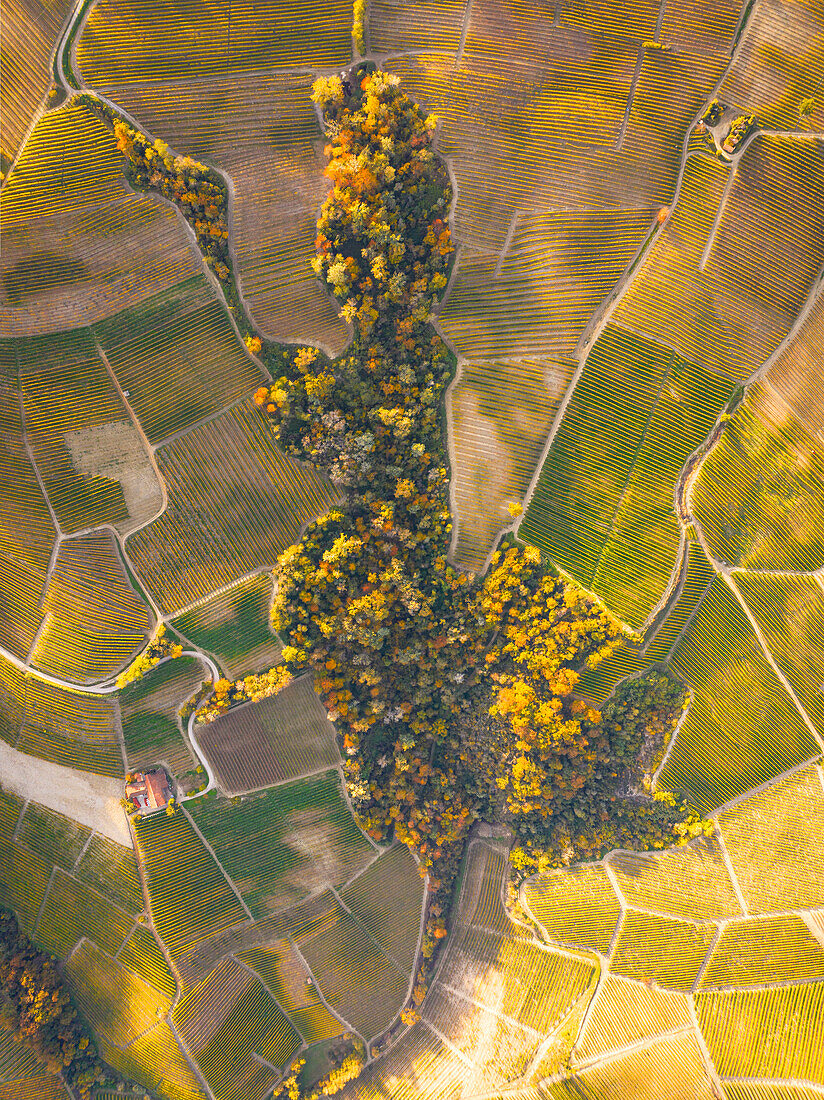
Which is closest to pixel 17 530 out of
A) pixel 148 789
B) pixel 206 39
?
pixel 148 789

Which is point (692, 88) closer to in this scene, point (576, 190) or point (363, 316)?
point (576, 190)

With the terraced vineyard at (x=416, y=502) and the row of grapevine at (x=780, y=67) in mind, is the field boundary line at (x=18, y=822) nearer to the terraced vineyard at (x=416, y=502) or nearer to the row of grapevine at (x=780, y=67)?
the terraced vineyard at (x=416, y=502)

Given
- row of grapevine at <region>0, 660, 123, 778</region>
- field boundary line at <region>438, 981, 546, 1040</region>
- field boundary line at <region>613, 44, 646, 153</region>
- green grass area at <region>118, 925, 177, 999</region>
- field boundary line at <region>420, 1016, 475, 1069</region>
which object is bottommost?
field boundary line at <region>420, 1016, 475, 1069</region>

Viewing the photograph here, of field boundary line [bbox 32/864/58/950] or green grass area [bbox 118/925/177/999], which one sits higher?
field boundary line [bbox 32/864/58/950]

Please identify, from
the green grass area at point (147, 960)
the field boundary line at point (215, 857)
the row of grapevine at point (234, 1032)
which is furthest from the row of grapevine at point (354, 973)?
the green grass area at point (147, 960)

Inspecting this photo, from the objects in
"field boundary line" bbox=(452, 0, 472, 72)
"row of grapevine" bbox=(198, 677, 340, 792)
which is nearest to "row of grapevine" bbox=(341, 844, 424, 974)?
"row of grapevine" bbox=(198, 677, 340, 792)

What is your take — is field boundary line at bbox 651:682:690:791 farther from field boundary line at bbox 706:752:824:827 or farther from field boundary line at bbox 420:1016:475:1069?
field boundary line at bbox 420:1016:475:1069

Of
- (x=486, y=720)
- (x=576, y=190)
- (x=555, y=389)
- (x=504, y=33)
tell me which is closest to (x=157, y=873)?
(x=486, y=720)
